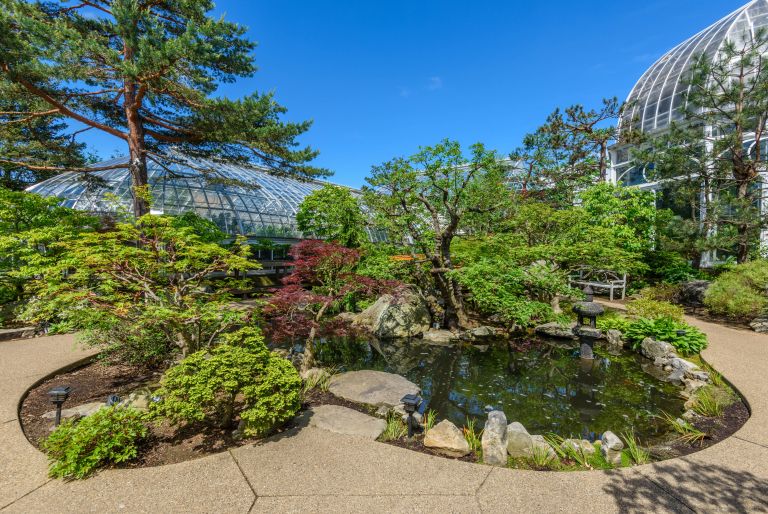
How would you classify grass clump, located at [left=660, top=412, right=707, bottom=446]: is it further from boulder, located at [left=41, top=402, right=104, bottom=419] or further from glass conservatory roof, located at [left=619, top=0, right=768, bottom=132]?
glass conservatory roof, located at [left=619, top=0, right=768, bottom=132]

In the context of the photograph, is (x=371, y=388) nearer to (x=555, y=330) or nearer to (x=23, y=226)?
(x=555, y=330)

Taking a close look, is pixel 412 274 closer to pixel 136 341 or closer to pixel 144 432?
pixel 136 341

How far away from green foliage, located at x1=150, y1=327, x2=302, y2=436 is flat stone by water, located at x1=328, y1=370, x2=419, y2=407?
1606mm

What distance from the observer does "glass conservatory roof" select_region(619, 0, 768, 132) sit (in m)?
19.6

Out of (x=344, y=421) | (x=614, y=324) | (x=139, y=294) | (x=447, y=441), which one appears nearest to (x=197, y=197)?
(x=139, y=294)

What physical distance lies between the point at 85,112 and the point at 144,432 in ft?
37.2

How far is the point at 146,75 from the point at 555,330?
43.1ft

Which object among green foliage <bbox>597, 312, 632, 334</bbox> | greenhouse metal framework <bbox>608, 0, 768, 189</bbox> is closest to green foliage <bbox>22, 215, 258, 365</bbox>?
green foliage <bbox>597, 312, 632, 334</bbox>

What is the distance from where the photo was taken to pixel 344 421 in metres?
5.02

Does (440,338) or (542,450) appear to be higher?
(542,450)

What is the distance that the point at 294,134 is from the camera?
403 inches

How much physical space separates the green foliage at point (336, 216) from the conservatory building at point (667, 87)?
51.0 feet

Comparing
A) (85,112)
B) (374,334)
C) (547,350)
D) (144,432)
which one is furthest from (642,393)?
(85,112)

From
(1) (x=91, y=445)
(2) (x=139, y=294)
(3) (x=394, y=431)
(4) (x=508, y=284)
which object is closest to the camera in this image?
(1) (x=91, y=445)
